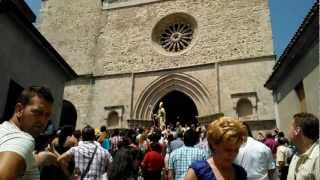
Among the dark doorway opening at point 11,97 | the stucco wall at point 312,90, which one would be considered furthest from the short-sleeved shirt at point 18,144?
the stucco wall at point 312,90

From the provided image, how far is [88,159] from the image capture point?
467 centimetres

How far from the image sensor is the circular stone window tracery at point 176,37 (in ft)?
62.4

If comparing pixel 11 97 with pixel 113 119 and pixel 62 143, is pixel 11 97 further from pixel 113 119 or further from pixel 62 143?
pixel 113 119

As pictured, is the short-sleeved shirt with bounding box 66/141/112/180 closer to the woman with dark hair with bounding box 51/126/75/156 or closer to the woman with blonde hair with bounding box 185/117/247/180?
the woman with dark hair with bounding box 51/126/75/156

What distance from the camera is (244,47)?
674 inches

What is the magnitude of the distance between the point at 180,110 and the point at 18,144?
19.2m

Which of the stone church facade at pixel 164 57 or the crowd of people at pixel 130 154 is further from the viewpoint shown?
the stone church facade at pixel 164 57

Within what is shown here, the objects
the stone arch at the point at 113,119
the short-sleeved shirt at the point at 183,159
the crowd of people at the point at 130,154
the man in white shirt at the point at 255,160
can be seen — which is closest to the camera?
the crowd of people at the point at 130,154

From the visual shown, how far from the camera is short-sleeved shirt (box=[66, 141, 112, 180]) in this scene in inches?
182

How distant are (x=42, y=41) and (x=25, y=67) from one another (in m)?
0.96

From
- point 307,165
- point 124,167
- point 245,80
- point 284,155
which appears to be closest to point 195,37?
point 245,80

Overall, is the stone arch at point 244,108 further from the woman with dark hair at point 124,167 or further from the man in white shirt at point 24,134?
the man in white shirt at point 24,134

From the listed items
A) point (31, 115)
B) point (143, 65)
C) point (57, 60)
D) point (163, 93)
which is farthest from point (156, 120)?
point (31, 115)

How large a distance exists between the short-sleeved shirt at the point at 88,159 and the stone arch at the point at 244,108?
40.6 ft
